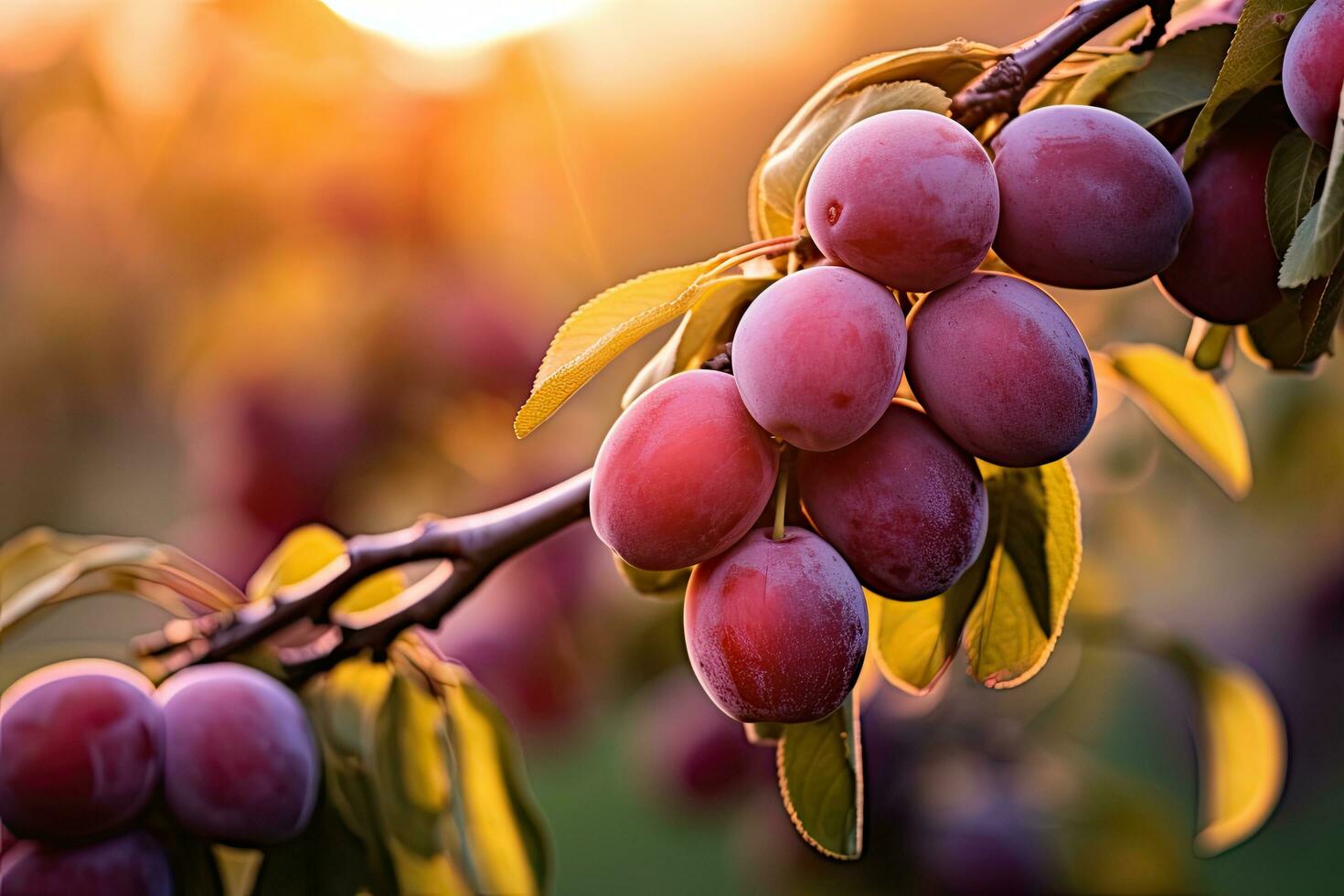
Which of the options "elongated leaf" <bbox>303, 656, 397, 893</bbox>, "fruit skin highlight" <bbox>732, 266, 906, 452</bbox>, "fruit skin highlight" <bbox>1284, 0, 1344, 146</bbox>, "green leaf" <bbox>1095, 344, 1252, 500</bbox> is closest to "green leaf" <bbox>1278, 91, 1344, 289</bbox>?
"fruit skin highlight" <bbox>1284, 0, 1344, 146</bbox>

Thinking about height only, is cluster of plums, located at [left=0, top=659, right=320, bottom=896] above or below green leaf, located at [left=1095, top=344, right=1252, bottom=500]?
above

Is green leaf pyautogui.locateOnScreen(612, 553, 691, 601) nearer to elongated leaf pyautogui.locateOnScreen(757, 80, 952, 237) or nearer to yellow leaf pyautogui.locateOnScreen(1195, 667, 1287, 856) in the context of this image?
elongated leaf pyautogui.locateOnScreen(757, 80, 952, 237)

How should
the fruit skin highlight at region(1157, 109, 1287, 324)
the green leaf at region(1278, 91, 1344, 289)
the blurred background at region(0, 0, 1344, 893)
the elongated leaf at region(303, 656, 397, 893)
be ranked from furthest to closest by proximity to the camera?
the blurred background at region(0, 0, 1344, 893)
the elongated leaf at region(303, 656, 397, 893)
the fruit skin highlight at region(1157, 109, 1287, 324)
the green leaf at region(1278, 91, 1344, 289)

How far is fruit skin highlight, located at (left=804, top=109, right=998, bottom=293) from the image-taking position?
42 centimetres

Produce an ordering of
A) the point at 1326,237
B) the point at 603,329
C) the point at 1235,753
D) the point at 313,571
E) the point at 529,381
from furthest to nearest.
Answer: the point at 529,381 < the point at 1235,753 < the point at 313,571 < the point at 603,329 < the point at 1326,237

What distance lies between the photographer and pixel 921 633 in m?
0.59

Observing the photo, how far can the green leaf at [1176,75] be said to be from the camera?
1.66 feet

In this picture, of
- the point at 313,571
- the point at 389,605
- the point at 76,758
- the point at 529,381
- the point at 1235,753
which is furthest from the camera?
the point at 529,381

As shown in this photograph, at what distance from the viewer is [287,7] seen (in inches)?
63.0

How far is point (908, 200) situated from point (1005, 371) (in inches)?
2.9

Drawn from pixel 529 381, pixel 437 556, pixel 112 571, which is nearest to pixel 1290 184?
pixel 437 556

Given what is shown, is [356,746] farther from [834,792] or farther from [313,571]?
[834,792]

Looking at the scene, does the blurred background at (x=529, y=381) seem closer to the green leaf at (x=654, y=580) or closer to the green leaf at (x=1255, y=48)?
the green leaf at (x=654, y=580)

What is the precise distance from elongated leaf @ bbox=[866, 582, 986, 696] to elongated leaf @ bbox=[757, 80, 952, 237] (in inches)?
8.1
